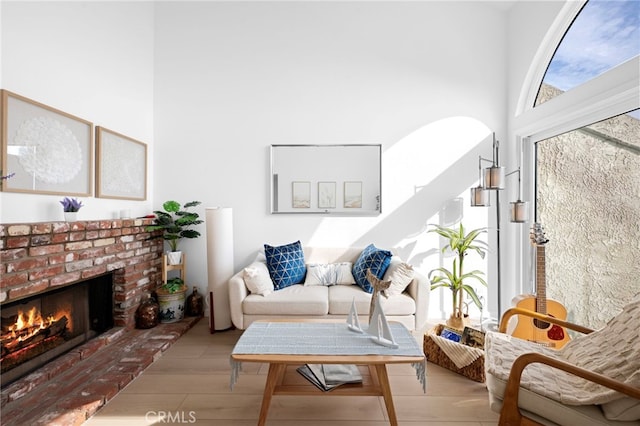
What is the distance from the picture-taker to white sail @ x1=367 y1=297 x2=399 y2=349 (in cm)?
185

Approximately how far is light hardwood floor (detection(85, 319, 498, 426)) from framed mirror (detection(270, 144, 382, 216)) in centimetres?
173

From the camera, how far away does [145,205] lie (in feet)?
11.6

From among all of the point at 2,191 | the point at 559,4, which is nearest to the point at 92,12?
the point at 2,191

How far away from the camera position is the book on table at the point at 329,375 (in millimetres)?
1823

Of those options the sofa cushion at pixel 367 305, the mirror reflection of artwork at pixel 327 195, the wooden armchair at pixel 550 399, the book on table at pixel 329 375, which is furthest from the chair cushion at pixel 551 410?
the mirror reflection of artwork at pixel 327 195

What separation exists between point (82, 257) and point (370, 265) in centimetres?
Answer: 237

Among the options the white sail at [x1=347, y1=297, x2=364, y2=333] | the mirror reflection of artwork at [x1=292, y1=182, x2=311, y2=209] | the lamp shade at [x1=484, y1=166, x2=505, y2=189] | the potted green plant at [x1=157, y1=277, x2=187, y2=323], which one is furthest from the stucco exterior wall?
the potted green plant at [x1=157, y1=277, x2=187, y2=323]

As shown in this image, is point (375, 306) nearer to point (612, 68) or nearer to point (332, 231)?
point (332, 231)

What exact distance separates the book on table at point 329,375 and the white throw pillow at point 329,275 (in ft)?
4.19

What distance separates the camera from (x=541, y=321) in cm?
238

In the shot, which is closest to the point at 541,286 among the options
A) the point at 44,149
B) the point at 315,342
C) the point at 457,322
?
the point at 457,322

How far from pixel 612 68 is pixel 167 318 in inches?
166

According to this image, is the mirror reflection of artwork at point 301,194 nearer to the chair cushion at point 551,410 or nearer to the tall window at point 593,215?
the tall window at point 593,215

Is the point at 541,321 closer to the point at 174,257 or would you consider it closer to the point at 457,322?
the point at 457,322
